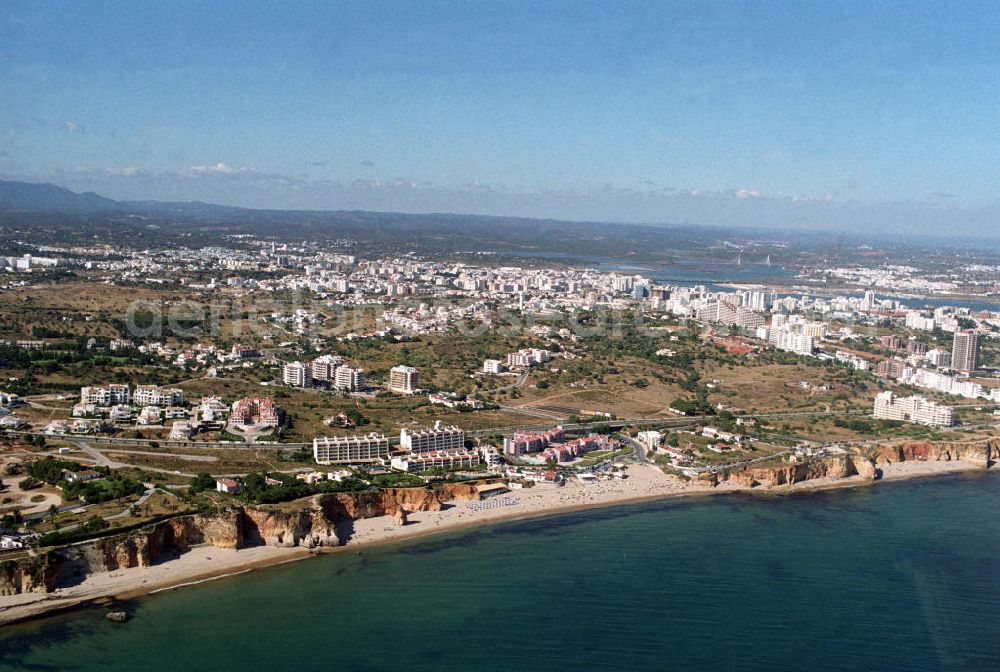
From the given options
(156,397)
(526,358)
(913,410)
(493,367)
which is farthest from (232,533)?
(913,410)

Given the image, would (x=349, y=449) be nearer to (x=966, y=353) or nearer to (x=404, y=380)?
(x=404, y=380)

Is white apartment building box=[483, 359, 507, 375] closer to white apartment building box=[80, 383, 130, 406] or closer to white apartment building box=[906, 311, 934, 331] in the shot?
white apartment building box=[80, 383, 130, 406]

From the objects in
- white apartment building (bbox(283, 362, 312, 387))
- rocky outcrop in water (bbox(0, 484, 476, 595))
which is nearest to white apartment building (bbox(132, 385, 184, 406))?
white apartment building (bbox(283, 362, 312, 387))

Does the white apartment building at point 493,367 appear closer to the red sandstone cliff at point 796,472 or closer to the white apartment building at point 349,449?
the white apartment building at point 349,449

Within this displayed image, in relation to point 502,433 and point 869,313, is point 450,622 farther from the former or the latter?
point 869,313

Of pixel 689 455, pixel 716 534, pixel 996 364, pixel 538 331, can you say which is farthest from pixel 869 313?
Answer: pixel 716 534
